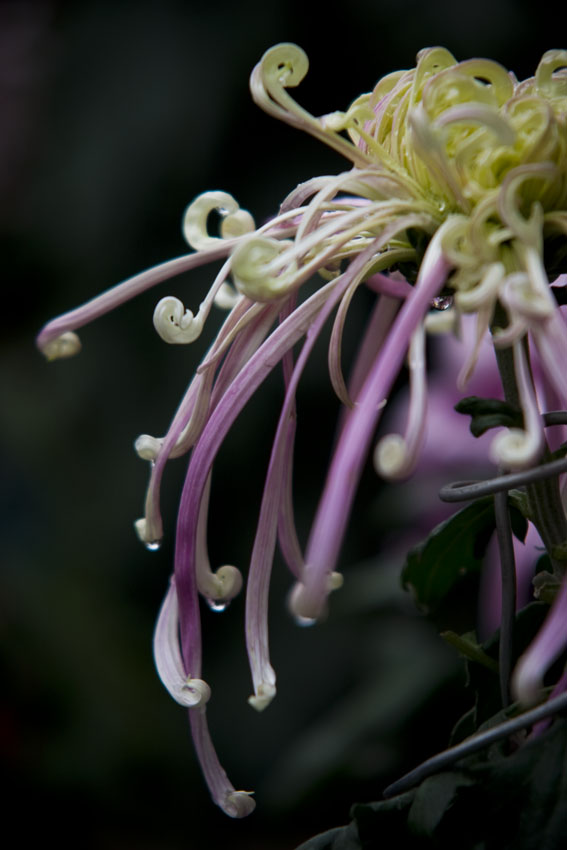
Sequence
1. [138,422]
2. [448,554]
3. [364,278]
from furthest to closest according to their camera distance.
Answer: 1. [138,422]
2. [448,554]
3. [364,278]

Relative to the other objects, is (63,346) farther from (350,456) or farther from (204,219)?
(350,456)

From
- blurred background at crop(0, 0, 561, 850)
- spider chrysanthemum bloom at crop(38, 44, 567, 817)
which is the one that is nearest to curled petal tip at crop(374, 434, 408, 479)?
spider chrysanthemum bloom at crop(38, 44, 567, 817)

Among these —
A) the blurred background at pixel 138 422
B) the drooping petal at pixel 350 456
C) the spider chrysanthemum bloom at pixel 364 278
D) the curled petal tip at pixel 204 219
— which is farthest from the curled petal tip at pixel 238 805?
the blurred background at pixel 138 422

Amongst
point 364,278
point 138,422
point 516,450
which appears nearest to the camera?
point 516,450

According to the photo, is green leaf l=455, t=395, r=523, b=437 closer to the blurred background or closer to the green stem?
the green stem

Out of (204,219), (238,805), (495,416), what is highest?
(204,219)

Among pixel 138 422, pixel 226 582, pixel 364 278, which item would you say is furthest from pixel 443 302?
pixel 138 422

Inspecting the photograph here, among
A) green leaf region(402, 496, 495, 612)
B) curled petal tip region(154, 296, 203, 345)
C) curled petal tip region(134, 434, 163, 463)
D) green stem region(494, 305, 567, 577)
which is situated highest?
curled petal tip region(154, 296, 203, 345)

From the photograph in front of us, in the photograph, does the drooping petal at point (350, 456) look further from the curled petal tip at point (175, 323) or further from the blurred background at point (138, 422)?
the blurred background at point (138, 422)
